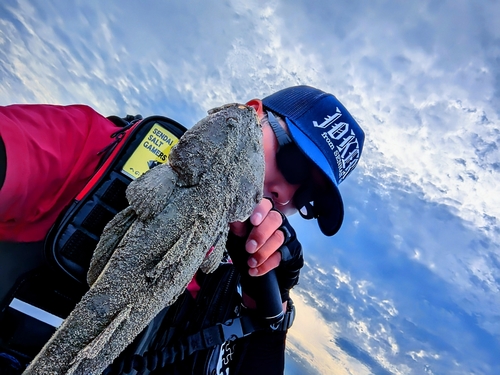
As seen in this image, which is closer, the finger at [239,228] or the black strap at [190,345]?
the finger at [239,228]

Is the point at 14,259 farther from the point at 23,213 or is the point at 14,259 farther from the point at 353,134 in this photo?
the point at 353,134

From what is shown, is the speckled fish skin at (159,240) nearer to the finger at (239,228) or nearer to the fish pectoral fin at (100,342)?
the fish pectoral fin at (100,342)

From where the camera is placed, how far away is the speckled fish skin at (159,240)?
107 centimetres

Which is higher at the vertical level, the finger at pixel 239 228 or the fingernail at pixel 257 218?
the fingernail at pixel 257 218

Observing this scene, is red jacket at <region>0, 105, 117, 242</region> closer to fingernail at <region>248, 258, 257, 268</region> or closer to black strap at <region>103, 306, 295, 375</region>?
black strap at <region>103, 306, 295, 375</region>

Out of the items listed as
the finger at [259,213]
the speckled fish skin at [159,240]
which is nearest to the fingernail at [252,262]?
the finger at [259,213]

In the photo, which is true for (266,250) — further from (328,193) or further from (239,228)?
(328,193)

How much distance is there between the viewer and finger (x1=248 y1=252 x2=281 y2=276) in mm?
1865

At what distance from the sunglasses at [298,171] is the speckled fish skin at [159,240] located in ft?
2.44

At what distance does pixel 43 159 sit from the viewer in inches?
63.7

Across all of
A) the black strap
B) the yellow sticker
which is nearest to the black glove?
the black strap

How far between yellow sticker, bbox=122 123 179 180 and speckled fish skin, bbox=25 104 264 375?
58 centimetres

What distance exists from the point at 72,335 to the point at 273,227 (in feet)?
3.47

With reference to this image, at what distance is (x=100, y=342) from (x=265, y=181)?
152 centimetres
